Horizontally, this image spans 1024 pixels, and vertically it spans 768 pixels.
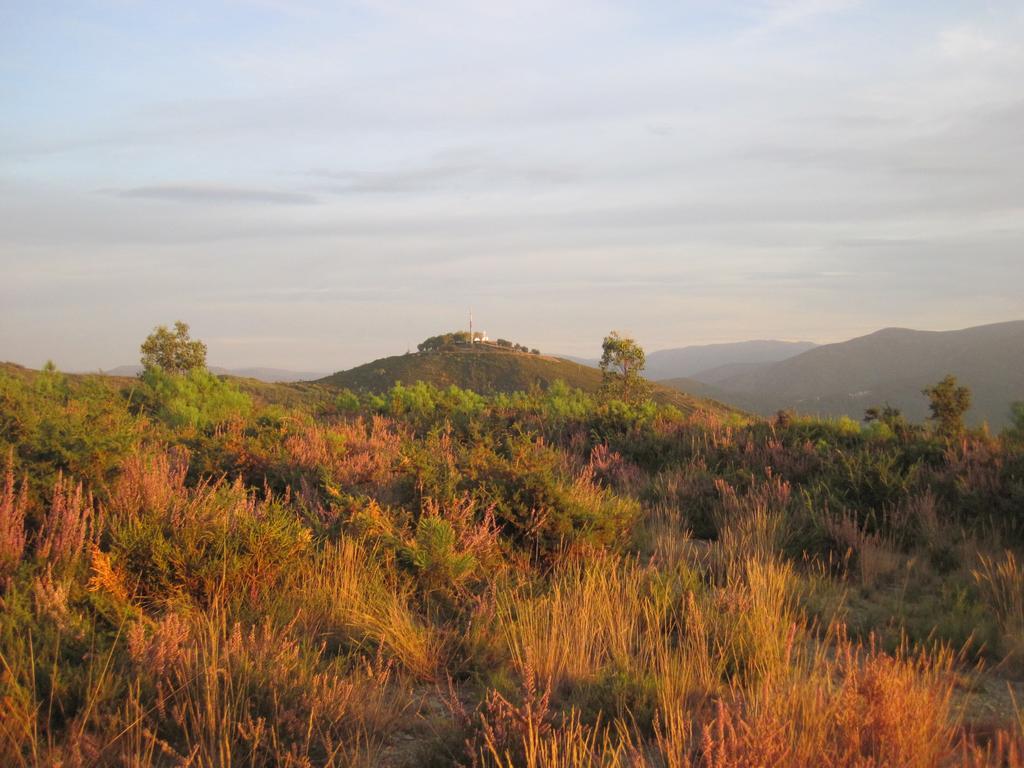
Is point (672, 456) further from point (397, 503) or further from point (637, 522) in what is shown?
point (397, 503)

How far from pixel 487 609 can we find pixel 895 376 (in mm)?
179750

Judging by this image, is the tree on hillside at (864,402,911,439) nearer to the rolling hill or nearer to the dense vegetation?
the dense vegetation

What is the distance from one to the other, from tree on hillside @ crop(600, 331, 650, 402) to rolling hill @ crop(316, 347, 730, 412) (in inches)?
1341

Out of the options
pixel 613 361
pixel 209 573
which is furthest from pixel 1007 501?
pixel 613 361

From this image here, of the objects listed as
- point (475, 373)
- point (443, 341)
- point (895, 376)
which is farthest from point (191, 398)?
Answer: point (895, 376)

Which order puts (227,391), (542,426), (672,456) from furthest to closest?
(227,391) < (542,426) < (672,456)

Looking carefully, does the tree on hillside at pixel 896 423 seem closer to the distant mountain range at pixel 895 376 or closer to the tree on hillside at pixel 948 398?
the tree on hillside at pixel 948 398

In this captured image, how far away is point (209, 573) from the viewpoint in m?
4.27

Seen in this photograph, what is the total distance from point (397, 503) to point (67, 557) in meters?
2.56

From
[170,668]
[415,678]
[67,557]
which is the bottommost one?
[415,678]

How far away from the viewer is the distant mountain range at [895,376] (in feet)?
348

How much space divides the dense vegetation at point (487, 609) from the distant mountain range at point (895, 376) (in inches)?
3586

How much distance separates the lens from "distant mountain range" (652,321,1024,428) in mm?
106188

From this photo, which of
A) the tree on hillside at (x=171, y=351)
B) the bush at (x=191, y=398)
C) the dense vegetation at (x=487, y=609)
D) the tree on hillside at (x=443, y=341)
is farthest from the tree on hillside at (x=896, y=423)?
the tree on hillside at (x=443, y=341)
